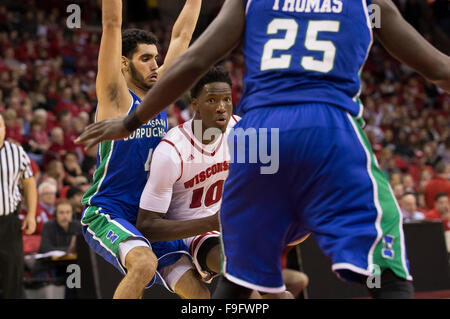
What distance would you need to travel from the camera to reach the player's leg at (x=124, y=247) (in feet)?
11.9

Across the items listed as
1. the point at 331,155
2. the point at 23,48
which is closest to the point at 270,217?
the point at 331,155

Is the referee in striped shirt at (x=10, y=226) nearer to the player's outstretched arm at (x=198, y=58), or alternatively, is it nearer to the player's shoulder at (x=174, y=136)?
the player's shoulder at (x=174, y=136)

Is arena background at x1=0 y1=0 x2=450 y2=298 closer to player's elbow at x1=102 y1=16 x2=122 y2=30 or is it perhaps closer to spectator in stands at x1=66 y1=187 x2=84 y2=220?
spectator in stands at x1=66 y1=187 x2=84 y2=220

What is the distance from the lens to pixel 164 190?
158 inches

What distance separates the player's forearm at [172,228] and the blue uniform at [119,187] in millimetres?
110

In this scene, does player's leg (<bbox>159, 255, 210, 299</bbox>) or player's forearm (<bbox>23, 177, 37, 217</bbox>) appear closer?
player's leg (<bbox>159, 255, 210, 299</bbox>)

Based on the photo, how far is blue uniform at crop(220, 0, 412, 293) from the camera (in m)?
2.41

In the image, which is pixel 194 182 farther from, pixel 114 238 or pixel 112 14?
pixel 112 14

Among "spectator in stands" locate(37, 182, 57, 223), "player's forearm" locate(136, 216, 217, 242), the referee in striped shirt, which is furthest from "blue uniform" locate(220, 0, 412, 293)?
"spectator in stands" locate(37, 182, 57, 223)

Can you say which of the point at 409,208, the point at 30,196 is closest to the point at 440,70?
the point at 30,196

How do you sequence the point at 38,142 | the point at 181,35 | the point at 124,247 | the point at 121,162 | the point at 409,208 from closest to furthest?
the point at 124,247
the point at 121,162
the point at 181,35
the point at 409,208
the point at 38,142

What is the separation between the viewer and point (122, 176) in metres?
4.12

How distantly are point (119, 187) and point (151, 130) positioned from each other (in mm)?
429

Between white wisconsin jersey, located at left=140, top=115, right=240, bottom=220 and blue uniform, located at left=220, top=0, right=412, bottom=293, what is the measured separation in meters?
1.43
